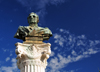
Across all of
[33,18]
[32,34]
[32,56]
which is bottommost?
[32,56]

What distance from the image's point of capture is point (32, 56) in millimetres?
11430

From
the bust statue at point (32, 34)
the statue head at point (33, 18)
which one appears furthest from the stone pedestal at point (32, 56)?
the statue head at point (33, 18)

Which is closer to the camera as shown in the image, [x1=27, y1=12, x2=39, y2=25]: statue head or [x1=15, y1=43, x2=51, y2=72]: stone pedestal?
[x1=15, y1=43, x2=51, y2=72]: stone pedestal

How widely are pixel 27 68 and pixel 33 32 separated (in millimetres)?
2660

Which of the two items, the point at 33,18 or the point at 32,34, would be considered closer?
the point at 32,34

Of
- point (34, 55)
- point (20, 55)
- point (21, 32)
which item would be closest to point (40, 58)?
point (34, 55)

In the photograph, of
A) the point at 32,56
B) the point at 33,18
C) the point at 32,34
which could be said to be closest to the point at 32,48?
the point at 32,56

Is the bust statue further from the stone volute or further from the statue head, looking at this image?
the statue head

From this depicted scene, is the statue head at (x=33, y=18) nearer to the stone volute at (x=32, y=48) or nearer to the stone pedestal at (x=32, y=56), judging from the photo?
the stone volute at (x=32, y=48)

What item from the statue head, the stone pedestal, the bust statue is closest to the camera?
the stone pedestal

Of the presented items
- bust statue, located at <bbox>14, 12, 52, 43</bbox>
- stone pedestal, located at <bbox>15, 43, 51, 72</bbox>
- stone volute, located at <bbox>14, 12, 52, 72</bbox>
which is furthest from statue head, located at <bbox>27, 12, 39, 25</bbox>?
stone pedestal, located at <bbox>15, 43, 51, 72</bbox>

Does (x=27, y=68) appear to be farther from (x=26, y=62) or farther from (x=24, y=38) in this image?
(x=24, y=38)

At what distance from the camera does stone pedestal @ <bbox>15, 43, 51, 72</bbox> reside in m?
11.2

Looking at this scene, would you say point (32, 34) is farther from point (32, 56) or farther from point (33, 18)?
point (32, 56)
